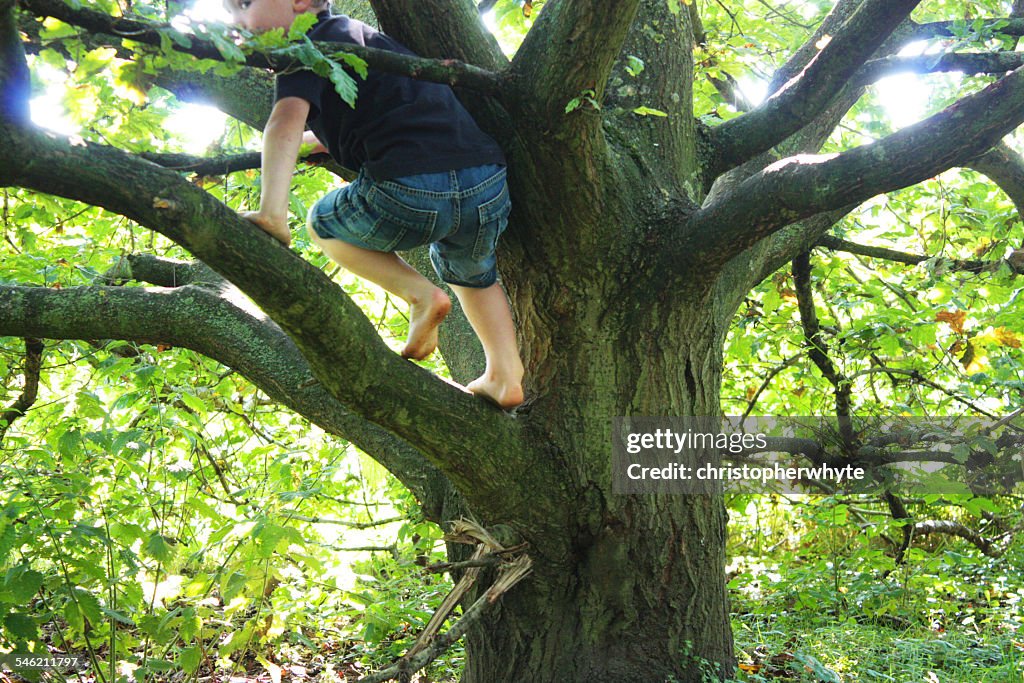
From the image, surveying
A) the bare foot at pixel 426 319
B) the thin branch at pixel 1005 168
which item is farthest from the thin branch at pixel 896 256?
the bare foot at pixel 426 319

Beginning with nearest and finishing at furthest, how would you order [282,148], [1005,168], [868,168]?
1. [282,148]
2. [868,168]
3. [1005,168]

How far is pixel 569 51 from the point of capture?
6.93 feet

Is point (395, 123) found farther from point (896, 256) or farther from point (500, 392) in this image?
point (896, 256)

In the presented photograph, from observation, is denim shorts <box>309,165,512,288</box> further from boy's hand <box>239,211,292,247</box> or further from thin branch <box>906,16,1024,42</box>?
thin branch <box>906,16,1024,42</box>

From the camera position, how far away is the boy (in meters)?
2.04

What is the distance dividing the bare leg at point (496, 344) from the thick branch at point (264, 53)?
2.22 ft

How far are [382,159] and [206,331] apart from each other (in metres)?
0.89

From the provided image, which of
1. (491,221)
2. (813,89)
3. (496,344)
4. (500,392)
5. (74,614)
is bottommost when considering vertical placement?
(74,614)

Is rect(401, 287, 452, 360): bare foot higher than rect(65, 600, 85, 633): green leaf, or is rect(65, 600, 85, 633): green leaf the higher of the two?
rect(401, 287, 452, 360): bare foot

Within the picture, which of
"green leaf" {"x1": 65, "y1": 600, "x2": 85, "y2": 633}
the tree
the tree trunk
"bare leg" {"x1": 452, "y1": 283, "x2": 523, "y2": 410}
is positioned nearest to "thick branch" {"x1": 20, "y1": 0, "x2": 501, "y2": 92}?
the tree

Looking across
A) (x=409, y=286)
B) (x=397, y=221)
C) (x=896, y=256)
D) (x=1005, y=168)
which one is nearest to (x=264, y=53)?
(x=397, y=221)

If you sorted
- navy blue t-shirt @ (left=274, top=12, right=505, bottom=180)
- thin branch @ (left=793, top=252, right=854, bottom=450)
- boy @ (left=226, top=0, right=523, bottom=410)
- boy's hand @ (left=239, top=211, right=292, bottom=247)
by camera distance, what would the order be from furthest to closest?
thin branch @ (left=793, top=252, right=854, bottom=450), navy blue t-shirt @ (left=274, top=12, right=505, bottom=180), boy @ (left=226, top=0, right=523, bottom=410), boy's hand @ (left=239, top=211, right=292, bottom=247)

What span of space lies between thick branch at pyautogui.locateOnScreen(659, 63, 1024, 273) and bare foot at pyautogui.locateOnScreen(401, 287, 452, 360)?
0.85 meters

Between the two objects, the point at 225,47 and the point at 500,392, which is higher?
the point at 225,47
